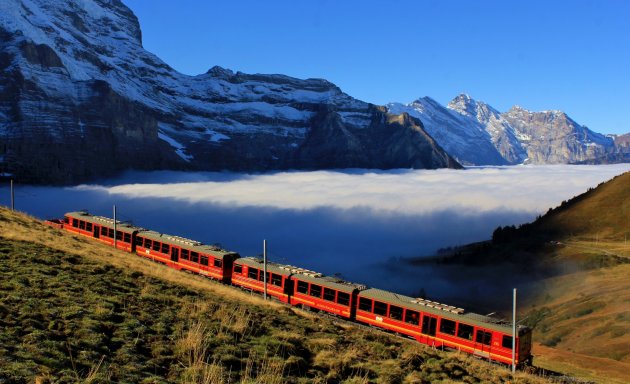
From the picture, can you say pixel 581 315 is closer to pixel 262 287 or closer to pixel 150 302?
pixel 262 287

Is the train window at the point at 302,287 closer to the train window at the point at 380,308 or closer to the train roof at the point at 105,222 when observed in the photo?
the train window at the point at 380,308

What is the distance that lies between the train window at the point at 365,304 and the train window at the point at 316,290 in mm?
3886

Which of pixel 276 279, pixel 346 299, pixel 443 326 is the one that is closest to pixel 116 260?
pixel 276 279

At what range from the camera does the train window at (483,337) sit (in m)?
32.5

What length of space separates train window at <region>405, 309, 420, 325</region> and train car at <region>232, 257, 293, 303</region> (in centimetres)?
1123

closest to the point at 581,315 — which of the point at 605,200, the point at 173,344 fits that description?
the point at 173,344

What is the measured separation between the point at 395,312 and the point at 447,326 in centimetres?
407

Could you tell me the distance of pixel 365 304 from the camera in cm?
3816

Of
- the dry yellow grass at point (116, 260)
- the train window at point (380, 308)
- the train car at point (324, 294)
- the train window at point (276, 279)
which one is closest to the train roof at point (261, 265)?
the train window at point (276, 279)

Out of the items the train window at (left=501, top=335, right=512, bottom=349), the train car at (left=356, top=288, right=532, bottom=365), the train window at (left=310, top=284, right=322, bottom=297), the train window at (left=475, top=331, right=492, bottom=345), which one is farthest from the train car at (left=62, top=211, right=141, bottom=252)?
the train window at (left=501, top=335, right=512, bottom=349)

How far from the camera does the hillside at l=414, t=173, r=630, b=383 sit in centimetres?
5488

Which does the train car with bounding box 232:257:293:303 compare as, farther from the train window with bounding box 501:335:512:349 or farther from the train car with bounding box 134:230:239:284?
the train window with bounding box 501:335:512:349

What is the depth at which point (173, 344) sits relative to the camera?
1330cm

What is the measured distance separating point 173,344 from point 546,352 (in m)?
51.0
